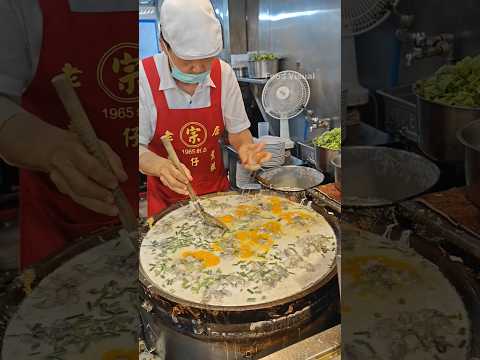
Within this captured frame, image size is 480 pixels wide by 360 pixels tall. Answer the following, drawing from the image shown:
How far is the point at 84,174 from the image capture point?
498 millimetres

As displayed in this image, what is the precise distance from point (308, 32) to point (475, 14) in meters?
1.58

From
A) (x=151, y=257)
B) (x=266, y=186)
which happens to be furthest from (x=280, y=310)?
(x=266, y=186)

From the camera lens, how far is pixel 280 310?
3.39 feet

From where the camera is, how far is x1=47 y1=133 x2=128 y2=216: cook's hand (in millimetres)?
489

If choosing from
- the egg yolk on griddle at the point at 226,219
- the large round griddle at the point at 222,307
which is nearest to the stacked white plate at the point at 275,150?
the egg yolk on griddle at the point at 226,219

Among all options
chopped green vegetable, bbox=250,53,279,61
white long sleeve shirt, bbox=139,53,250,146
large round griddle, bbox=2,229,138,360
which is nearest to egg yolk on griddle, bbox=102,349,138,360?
large round griddle, bbox=2,229,138,360

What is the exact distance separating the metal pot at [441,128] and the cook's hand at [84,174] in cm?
37

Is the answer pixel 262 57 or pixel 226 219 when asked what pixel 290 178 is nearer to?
pixel 226 219

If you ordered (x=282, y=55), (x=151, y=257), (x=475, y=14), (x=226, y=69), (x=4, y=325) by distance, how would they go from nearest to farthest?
(x=475, y=14)
(x=4, y=325)
(x=151, y=257)
(x=226, y=69)
(x=282, y=55)

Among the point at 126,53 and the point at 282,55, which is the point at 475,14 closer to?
the point at 126,53

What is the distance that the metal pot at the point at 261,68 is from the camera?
1923mm

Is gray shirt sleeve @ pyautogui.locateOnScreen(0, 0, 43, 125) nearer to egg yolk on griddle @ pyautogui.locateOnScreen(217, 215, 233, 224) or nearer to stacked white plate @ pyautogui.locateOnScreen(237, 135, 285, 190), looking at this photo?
egg yolk on griddle @ pyautogui.locateOnScreen(217, 215, 233, 224)

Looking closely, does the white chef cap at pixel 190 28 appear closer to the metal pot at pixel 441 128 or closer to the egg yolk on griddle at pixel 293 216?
the egg yolk on griddle at pixel 293 216

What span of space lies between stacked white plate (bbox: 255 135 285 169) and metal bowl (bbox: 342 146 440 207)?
1364 mm
